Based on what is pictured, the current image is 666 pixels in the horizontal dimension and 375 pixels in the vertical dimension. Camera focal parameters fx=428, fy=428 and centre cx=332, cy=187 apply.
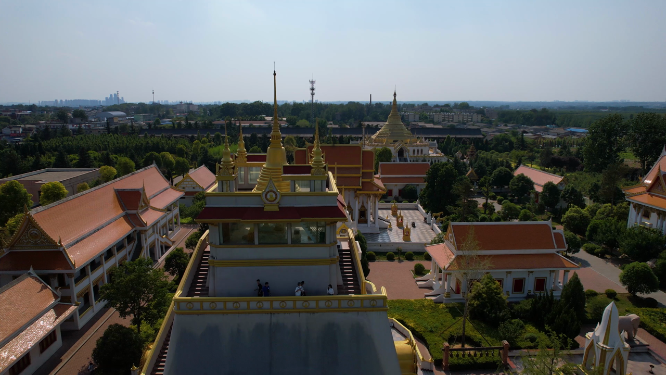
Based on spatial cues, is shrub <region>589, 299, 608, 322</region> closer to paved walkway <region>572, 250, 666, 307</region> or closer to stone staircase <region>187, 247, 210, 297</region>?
paved walkway <region>572, 250, 666, 307</region>

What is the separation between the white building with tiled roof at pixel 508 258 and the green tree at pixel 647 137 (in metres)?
35.2

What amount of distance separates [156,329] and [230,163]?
1189 centimetres

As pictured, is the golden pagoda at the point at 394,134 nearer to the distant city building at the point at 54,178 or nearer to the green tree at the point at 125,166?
the green tree at the point at 125,166

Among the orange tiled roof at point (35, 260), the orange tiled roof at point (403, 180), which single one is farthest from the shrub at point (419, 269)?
the orange tiled roof at point (403, 180)

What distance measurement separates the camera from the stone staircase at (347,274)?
555 inches

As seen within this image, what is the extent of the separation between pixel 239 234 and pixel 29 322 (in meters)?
11.9

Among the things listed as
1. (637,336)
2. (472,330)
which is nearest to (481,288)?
(472,330)

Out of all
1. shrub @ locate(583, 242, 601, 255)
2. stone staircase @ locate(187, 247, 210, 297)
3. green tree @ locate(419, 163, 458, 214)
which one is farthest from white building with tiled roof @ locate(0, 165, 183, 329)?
shrub @ locate(583, 242, 601, 255)

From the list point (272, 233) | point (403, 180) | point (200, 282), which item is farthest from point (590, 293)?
point (403, 180)

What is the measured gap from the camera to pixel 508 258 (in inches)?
998

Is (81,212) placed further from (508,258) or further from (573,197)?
(573,197)

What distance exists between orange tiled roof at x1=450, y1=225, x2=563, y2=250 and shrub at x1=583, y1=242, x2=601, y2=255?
10.2 metres

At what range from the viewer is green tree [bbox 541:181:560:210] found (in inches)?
1748

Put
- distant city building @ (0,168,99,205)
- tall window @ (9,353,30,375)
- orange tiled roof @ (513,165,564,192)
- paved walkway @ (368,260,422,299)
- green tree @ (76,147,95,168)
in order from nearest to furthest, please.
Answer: tall window @ (9,353,30,375) → paved walkway @ (368,260,422,299) → distant city building @ (0,168,99,205) → orange tiled roof @ (513,165,564,192) → green tree @ (76,147,95,168)
